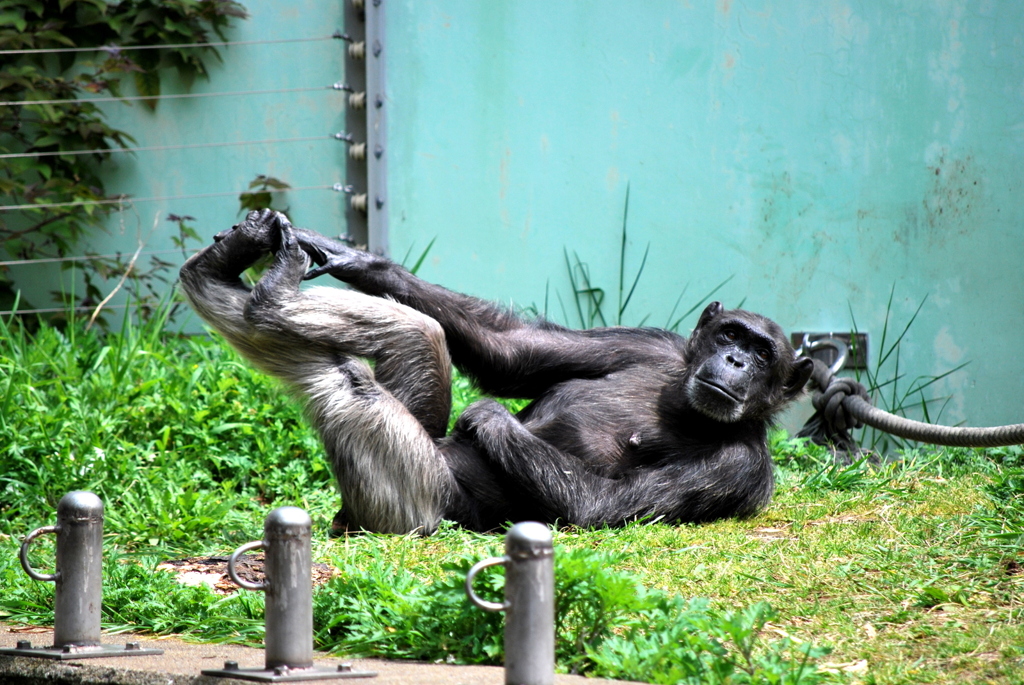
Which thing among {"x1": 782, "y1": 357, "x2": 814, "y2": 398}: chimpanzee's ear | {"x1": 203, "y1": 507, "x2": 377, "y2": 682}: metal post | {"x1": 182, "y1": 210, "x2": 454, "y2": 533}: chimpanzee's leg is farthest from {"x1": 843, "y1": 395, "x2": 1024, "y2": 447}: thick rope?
{"x1": 203, "y1": 507, "x2": 377, "y2": 682}: metal post

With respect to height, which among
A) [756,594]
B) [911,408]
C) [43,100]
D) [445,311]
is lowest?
[911,408]

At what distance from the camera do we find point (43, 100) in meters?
7.70

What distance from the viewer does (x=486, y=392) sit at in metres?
5.02

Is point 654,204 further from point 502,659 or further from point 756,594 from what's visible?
point 502,659

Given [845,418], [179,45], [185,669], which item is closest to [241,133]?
[179,45]

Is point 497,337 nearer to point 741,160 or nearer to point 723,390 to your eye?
point 723,390

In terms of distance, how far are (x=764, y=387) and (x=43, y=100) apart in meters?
5.59

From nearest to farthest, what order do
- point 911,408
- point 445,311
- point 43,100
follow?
point 445,311
point 911,408
point 43,100

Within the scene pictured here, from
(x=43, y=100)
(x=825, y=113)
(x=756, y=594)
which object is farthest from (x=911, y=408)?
(x=43, y=100)

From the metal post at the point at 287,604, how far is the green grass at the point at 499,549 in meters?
0.38

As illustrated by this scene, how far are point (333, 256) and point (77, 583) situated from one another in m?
2.15

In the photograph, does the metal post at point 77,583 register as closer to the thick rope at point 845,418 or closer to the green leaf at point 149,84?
the thick rope at point 845,418

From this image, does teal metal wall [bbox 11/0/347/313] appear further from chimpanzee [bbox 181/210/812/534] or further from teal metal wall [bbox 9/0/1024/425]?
chimpanzee [bbox 181/210/812/534]

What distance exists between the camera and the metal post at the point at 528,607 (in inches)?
89.5
